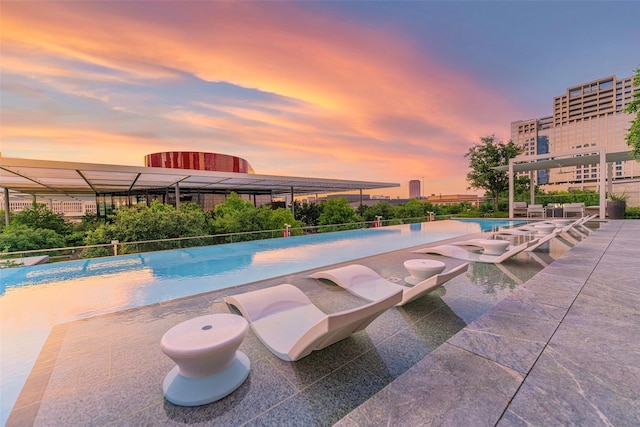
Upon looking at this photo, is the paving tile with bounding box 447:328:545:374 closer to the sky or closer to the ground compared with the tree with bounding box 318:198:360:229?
closer to the ground

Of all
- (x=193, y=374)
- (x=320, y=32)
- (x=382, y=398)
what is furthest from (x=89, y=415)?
(x=320, y=32)

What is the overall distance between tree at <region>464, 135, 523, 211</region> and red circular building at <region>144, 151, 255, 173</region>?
20.4 m

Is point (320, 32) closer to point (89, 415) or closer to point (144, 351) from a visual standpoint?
point (144, 351)

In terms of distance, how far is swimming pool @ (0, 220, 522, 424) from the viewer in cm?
358

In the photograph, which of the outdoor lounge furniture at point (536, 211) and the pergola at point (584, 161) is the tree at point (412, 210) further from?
the outdoor lounge furniture at point (536, 211)

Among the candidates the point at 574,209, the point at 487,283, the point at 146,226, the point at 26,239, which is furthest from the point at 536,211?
the point at 26,239

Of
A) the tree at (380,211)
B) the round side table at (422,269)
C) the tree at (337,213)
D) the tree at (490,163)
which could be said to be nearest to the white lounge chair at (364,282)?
the round side table at (422,269)

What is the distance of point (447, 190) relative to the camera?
124 feet

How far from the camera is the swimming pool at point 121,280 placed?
358 centimetres

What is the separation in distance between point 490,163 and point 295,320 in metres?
23.0

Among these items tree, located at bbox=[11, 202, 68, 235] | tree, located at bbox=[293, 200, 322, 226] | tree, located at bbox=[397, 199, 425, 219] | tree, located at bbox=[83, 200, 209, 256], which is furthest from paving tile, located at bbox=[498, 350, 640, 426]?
tree, located at bbox=[397, 199, 425, 219]

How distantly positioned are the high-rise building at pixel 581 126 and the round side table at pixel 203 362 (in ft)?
313

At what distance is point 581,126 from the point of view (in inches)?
3590

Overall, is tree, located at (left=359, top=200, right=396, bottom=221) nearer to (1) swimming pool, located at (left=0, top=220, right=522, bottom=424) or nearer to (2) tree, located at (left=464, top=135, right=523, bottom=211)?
(2) tree, located at (left=464, top=135, right=523, bottom=211)
